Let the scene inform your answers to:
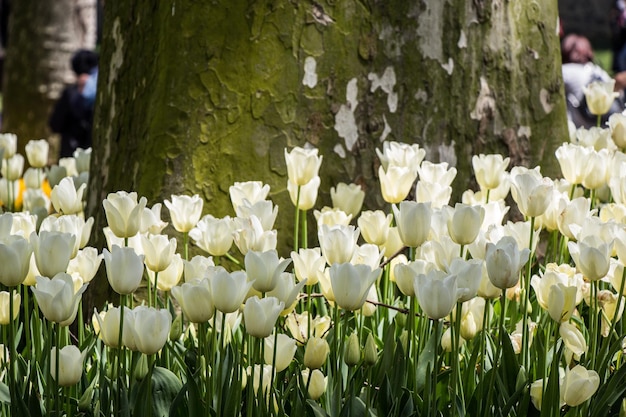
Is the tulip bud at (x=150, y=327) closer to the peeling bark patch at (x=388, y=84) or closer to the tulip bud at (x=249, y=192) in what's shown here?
the tulip bud at (x=249, y=192)

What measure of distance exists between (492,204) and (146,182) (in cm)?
117

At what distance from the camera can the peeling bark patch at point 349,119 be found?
3.02 metres

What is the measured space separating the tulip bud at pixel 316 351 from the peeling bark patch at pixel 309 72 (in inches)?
52.2

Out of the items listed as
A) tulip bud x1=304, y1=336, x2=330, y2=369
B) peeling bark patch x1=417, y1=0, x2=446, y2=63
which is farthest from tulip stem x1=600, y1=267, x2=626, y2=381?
peeling bark patch x1=417, y1=0, x2=446, y2=63

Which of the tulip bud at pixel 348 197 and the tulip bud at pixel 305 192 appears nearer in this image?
the tulip bud at pixel 305 192

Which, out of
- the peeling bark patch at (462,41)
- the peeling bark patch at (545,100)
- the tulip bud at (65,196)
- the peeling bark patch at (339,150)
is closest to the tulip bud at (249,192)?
the tulip bud at (65,196)

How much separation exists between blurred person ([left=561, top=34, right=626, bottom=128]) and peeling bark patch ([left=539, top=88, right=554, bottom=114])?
332cm

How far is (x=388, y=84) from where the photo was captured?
3.07 m

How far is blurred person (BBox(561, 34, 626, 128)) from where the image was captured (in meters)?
6.79

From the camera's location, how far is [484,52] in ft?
10.3

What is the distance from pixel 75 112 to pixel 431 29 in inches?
243

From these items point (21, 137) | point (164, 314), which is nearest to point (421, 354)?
point (164, 314)

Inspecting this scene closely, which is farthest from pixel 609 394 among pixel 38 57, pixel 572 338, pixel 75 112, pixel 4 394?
pixel 38 57

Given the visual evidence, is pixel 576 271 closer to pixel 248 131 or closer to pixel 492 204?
pixel 492 204
